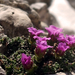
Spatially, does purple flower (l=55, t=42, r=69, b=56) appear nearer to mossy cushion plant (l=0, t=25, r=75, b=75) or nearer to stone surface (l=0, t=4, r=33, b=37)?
mossy cushion plant (l=0, t=25, r=75, b=75)

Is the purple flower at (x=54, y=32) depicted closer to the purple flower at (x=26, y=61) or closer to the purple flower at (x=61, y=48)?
the purple flower at (x=61, y=48)

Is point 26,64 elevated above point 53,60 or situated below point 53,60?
above

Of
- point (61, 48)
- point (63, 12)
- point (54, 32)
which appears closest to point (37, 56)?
point (61, 48)

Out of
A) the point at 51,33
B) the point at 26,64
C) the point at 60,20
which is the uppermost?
the point at 51,33

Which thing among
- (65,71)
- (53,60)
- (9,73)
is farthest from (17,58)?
(65,71)

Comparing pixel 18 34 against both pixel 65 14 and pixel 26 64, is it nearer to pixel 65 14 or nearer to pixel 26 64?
pixel 26 64

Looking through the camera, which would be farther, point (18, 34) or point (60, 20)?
point (60, 20)

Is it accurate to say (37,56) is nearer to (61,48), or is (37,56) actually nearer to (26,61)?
(26,61)
